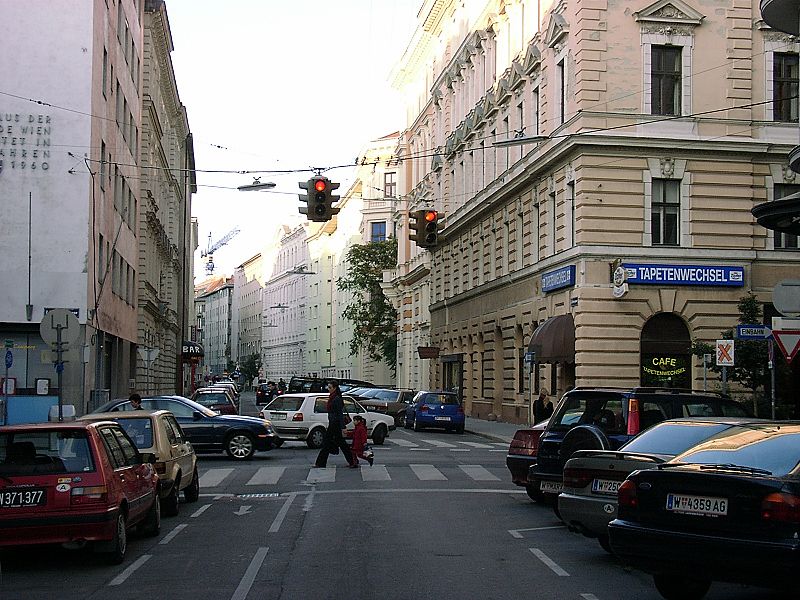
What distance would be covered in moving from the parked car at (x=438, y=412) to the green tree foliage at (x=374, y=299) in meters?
40.1

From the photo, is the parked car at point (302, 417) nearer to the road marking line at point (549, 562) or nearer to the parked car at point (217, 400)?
the parked car at point (217, 400)

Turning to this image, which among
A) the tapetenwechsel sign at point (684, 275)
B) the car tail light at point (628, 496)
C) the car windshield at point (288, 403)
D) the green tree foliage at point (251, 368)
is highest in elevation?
the tapetenwechsel sign at point (684, 275)

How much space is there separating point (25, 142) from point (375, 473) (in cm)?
1811

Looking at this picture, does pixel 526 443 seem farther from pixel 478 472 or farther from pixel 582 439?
pixel 478 472

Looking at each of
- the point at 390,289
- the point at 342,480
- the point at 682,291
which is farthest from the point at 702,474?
the point at 390,289

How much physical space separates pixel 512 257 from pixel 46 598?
37.4 meters

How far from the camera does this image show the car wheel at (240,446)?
2602 cm

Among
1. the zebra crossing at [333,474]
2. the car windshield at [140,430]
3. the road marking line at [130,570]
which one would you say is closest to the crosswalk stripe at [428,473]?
the zebra crossing at [333,474]

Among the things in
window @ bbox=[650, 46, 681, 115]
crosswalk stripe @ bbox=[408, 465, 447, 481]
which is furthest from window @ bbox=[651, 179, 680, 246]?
crosswalk stripe @ bbox=[408, 465, 447, 481]

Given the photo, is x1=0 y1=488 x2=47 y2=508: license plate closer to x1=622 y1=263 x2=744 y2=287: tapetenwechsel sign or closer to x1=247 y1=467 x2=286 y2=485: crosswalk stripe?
x1=247 y1=467 x2=286 y2=485: crosswalk stripe

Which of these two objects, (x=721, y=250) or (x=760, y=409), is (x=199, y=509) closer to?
(x=760, y=409)

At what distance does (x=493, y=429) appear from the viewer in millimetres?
43125

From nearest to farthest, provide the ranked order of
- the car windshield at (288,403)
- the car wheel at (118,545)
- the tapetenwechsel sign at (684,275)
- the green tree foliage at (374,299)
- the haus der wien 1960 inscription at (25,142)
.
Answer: the car wheel at (118,545) → the car windshield at (288,403) → the haus der wien 1960 inscription at (25,142) → the tapetenwechsel sign at (684,275) → the green tree foliage at (374,299)

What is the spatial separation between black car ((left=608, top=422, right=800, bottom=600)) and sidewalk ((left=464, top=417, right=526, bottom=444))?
26830mm
